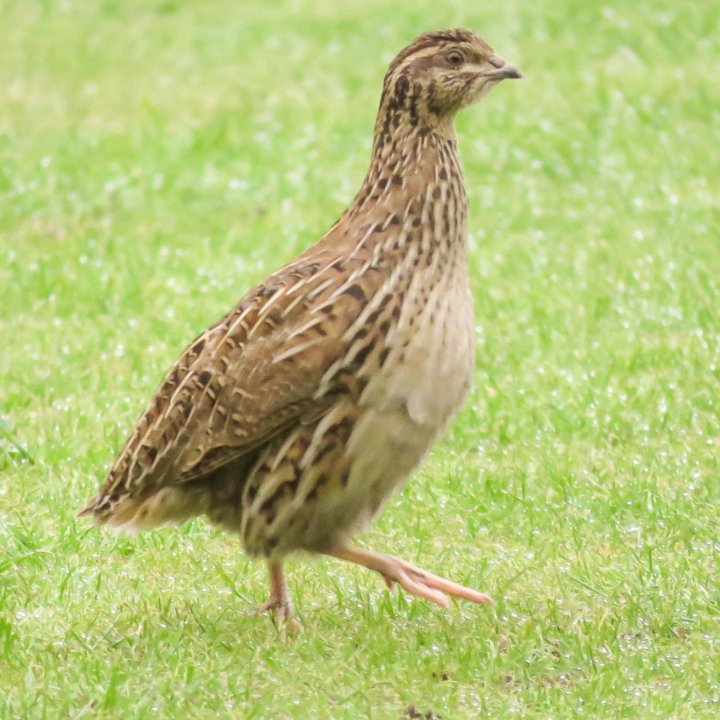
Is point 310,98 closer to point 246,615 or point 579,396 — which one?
point 579,396

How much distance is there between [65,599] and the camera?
19.4ft

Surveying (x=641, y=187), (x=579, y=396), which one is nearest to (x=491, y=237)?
(x=641, y=187)

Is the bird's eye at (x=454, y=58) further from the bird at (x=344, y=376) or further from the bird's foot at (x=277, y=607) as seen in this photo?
the bird's foot at (x=277, y=607)

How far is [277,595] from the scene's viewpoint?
5840 mm

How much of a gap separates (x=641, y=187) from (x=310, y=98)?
3281 mm

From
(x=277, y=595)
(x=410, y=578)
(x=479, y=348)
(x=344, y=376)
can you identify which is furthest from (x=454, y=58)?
(x=479, y=348)

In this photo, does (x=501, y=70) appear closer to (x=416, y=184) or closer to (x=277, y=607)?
(x=416, y=184)

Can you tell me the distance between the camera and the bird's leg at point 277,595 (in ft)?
19.1

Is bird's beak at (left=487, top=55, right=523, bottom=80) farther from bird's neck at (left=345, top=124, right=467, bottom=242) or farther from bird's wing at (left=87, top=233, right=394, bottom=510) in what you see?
bird's wing at (left=87, top=233, right=394, bottom=510)

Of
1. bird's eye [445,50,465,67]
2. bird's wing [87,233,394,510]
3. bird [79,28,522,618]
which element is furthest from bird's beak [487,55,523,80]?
bird's wing [87,233,394,510]

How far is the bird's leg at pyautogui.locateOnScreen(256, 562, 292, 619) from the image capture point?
19.1 ft

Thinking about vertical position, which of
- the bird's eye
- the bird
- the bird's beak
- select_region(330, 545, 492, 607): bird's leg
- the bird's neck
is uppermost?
the bird's eye

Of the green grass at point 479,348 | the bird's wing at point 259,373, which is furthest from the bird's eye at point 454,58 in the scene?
the green grass at point 479,348

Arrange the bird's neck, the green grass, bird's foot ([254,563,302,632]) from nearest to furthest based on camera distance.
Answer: the green grass → the bird's neck → bird's foot ([254,563,302,632])
